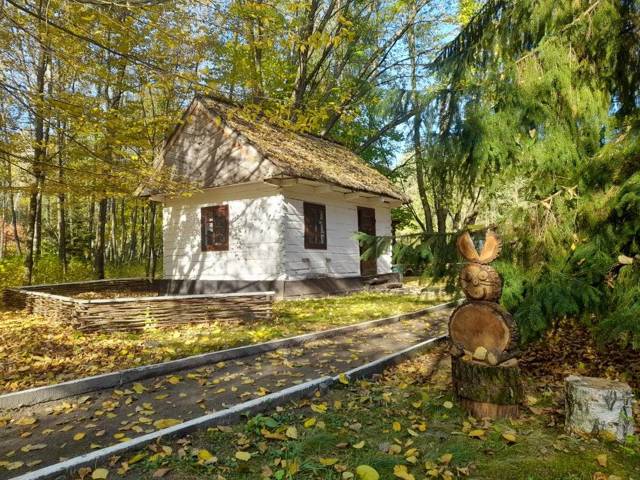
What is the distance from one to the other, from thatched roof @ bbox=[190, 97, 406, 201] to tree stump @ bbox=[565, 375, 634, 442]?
33.5ft

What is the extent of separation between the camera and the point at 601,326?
11.8 feet

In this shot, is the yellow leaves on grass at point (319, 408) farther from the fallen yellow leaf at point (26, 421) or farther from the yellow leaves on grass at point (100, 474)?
the fallen yellow leaf at point (26, 421)

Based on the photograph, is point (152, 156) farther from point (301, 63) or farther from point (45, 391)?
point (45, 391)

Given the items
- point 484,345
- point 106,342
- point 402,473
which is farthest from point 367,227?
point 402,473

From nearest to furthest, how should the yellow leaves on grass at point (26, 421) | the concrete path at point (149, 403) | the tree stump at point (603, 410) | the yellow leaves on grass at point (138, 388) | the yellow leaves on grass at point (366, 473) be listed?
the yellow leaves on grass at point (366, 473), the tree stump at point (603, 410), the concrete path at point (149, 403), the yellow leaves on grass at point (26, 421), the yellow leaves on grass at point (138, 388)

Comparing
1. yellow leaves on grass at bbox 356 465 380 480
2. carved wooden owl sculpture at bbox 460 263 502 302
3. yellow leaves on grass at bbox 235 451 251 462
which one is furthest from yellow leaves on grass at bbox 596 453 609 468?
yellow leaves on grass at bbox 235 451 251 462

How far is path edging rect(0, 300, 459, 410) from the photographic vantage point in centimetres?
460

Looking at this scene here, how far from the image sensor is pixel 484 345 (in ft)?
13.5

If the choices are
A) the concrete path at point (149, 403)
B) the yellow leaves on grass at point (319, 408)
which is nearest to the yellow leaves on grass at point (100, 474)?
the concrete path at point (149, 403)

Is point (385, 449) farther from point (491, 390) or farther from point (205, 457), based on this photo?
point (205, 457)

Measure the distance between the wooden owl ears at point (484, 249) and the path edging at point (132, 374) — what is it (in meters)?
1.50

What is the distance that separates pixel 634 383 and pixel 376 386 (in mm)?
3025

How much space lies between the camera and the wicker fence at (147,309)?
→ 302 inches

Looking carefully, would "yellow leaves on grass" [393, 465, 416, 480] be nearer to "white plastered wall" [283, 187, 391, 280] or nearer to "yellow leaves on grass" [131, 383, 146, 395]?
"yellow leaves on grass" [131, 383, 146, 395]
